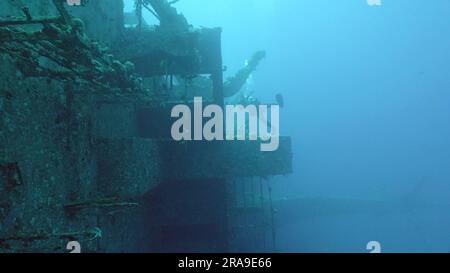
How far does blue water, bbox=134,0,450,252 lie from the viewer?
38969mm

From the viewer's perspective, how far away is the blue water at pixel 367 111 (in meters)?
39.0

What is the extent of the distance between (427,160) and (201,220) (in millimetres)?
73018

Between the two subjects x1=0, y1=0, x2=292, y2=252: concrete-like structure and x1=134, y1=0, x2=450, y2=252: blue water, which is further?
x1=134, y1=0, x2=450, y2=252: blue water

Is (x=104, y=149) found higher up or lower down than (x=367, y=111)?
lower down

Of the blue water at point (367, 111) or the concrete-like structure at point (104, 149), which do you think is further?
the blue water at point (367, 111)

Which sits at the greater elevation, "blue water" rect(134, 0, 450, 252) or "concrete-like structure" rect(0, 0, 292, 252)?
"blue water" rect(134, 0, 450, 252)

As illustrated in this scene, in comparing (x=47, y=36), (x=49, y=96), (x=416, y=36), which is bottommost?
(x=47, y=36)

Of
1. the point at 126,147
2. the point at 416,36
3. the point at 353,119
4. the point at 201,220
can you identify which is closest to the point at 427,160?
the point at 353,119

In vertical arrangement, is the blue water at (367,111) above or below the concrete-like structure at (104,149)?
above

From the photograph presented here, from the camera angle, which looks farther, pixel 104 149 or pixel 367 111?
pixel 367 111

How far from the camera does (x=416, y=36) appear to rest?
280 ft

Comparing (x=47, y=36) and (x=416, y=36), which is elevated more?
(x=416, y=36)

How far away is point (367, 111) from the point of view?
8681 centimetres
